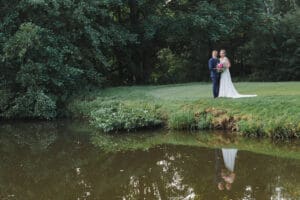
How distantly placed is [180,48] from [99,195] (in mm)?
24486

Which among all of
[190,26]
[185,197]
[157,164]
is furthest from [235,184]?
[190,26]

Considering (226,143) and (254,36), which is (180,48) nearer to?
(254,36)

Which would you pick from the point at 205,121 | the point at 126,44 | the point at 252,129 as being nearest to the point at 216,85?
the point at 205,121

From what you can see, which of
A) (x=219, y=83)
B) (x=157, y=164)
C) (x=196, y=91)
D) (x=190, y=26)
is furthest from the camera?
(x=190, y=26)

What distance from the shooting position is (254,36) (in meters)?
30.2

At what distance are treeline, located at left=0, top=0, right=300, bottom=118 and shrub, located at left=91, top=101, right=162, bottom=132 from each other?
181 inches

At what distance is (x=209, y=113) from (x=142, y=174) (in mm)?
5490

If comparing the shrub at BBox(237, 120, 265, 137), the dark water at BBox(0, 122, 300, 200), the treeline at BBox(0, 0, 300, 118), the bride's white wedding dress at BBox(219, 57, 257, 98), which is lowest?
the dark water at BBox(0, 122, 300, 200)

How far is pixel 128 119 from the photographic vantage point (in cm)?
1733

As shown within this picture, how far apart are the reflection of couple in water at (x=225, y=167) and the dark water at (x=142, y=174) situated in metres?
0.02

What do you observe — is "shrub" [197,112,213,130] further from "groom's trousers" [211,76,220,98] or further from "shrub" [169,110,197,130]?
"groom's trousers" [211,76,220,98]

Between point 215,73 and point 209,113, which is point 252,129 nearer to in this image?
point 209,113

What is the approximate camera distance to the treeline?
22219 millimetres

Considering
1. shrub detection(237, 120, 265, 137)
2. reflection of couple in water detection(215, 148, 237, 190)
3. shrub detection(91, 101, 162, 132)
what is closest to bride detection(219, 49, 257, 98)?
shrub detection(91, 101, 162, 132)
